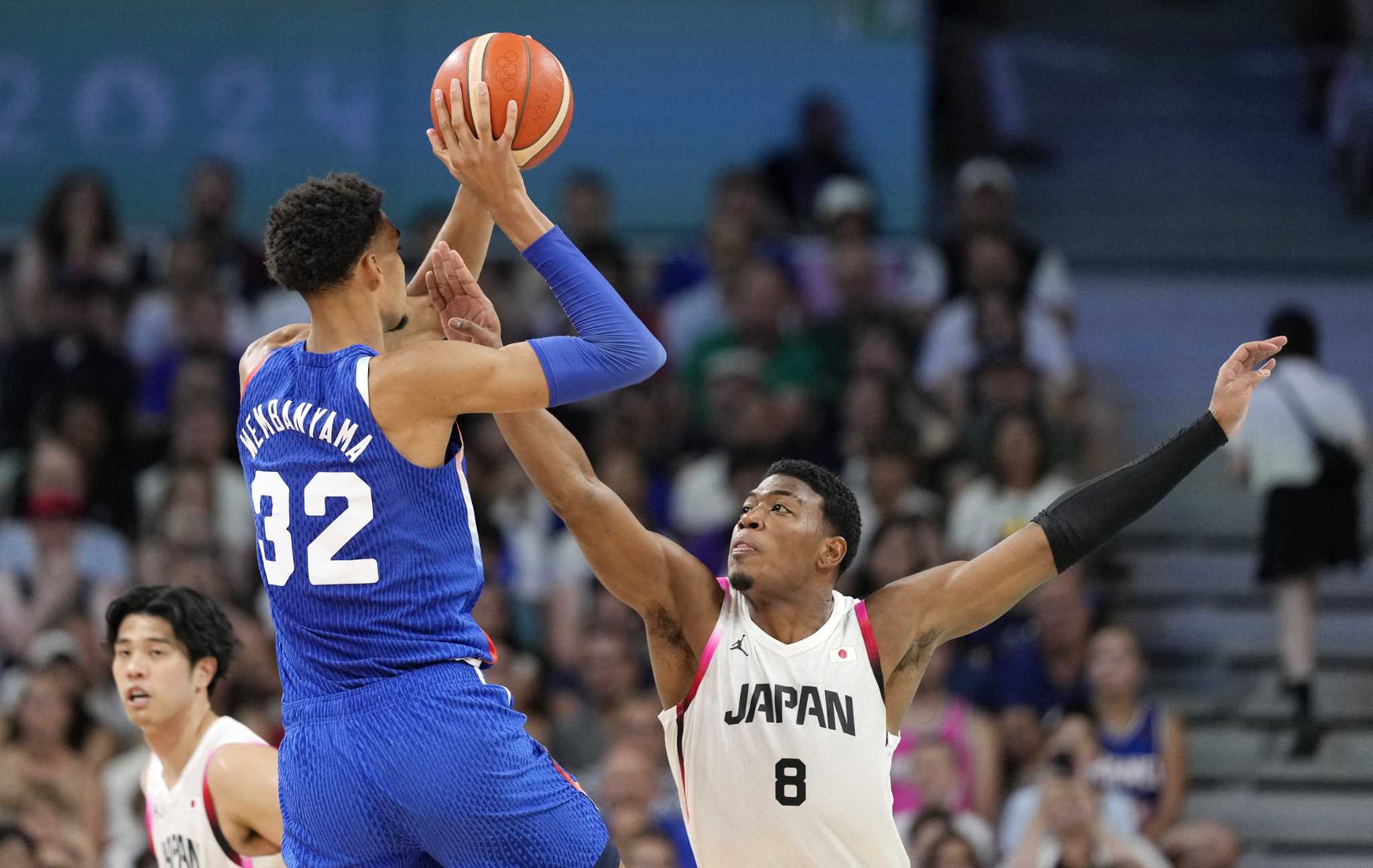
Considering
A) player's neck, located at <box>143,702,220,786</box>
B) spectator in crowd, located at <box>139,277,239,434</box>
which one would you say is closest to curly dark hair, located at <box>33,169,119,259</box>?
spectator in crowd, located at <box>139,277,239,434</box>

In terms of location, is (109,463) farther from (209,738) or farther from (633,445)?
(209,738)

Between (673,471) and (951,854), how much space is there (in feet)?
11.4

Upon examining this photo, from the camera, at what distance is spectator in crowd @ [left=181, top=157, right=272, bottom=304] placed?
11984 mm

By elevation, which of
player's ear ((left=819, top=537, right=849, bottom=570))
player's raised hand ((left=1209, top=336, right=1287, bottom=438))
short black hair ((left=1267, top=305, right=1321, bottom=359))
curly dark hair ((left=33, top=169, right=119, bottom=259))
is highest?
curly dark hair ((left=33, top=169, right=119, bottom=259))

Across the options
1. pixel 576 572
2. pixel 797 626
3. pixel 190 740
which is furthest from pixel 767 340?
pixel 190 740

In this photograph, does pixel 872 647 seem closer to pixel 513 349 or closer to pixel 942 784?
pixel 513 349

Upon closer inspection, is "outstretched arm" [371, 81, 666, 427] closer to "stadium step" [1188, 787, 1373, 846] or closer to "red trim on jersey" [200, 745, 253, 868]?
"red trim on jersey" [200, 745, 253, 868]

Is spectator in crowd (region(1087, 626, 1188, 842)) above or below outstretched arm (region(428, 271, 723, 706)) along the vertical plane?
below

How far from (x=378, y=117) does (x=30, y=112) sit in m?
2.45

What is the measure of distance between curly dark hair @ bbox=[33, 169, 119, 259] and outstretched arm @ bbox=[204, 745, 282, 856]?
23.3 ft

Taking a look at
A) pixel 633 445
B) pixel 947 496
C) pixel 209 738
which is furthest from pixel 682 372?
pixel 209 738

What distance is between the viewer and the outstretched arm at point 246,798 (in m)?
5.43

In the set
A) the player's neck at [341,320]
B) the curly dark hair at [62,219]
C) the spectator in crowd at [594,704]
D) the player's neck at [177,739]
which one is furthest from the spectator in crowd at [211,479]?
the player's neck at [341,320]

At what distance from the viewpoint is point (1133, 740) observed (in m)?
9.23
